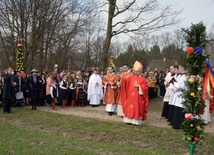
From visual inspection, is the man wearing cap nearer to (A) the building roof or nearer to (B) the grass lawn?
(B) the grass lawn

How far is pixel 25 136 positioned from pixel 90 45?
28133 millimetres

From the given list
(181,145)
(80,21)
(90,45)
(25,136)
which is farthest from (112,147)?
(90,45)

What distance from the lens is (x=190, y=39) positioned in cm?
646

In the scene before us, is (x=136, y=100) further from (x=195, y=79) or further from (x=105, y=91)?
(x=195, y=79)

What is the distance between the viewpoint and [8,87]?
1187 centimetres

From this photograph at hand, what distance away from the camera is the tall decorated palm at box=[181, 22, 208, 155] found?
249 inches

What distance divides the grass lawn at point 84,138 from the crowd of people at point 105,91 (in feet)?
2.81

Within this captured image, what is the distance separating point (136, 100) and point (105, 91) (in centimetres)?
280

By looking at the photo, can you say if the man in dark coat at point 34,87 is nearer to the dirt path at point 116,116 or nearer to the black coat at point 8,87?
the black coat at point 8,87

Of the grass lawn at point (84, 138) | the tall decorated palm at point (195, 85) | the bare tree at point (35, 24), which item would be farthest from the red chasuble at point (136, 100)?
the bare tree at point (35, 24)

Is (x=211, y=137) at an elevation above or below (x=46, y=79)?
below

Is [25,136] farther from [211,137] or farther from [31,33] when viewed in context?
[31,33]

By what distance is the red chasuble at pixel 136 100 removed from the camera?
961 cm

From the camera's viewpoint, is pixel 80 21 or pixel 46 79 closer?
pixel 46 79
